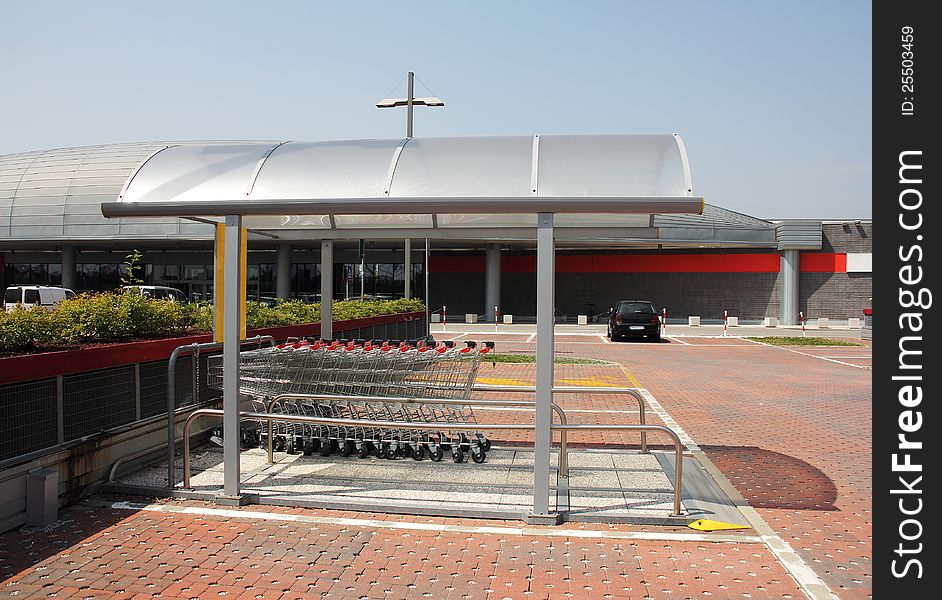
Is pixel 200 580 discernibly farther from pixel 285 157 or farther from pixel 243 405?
pixel 243 405

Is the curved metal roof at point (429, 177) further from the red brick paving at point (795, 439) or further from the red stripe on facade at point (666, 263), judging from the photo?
the red stripe on facade at point (666, 263)

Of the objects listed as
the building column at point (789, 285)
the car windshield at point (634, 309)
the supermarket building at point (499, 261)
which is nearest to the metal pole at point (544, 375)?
the car windshield at point (634, 309)

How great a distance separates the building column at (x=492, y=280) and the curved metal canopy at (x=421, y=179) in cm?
3176

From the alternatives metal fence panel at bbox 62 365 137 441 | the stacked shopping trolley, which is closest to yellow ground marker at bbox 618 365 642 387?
the stacked shopping trolley

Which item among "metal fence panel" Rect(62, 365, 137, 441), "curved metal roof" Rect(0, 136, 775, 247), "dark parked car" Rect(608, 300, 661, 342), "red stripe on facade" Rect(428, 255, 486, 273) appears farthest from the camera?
"red stripe on facade" Rect(428, 255, 486, 273)

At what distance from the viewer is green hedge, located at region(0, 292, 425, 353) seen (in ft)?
20.5

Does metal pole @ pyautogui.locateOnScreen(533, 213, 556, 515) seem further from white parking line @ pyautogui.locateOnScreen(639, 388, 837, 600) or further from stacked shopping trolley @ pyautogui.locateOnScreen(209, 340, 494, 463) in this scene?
stacked shopping trolley @ pyautogui.locateOnScreen(209, 340, 494, 463)

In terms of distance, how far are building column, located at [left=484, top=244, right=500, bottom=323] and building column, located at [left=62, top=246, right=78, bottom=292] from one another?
21999 millimetres

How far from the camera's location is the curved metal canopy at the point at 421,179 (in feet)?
19.5

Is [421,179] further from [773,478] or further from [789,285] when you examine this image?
[789,285]

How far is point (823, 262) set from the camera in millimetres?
38875

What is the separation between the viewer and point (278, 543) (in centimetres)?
540

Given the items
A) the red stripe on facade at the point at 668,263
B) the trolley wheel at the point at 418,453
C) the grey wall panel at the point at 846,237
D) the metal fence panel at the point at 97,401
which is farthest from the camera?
the red stripe on facade at the point at 668,263

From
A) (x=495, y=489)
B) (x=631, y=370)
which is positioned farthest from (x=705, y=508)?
(x=631, y=370)
